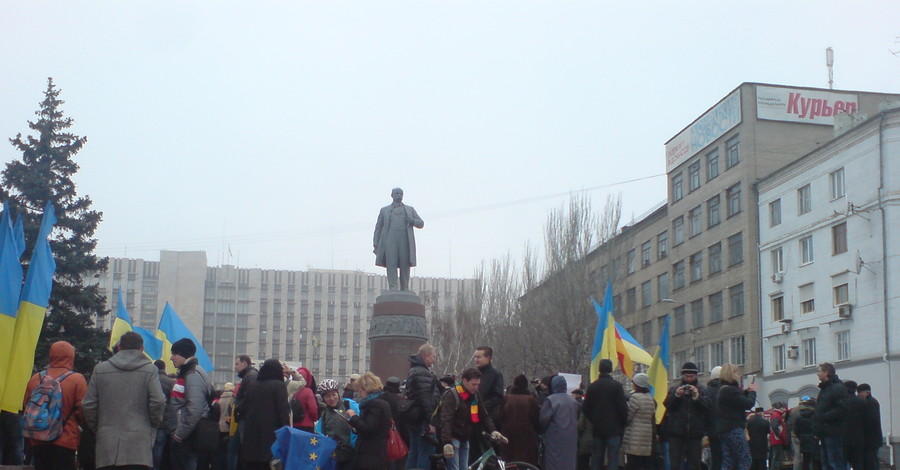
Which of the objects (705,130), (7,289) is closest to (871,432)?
(7,289)

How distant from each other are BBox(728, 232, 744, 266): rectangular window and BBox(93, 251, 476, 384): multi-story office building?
61.9 meters

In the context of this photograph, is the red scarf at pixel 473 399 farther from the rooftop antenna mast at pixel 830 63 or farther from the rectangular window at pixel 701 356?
the rooftop antenna mast at pixel 830 63

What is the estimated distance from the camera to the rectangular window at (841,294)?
43.1 meters

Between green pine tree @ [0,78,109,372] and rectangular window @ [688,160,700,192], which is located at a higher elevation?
rectangular window @ [688,160,700,192]

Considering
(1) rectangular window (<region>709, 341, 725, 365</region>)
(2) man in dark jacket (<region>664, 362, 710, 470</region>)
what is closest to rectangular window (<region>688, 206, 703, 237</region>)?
(1) rectangular window (<region>709, 341, 725, 365</region>)

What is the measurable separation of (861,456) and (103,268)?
81.1 ft

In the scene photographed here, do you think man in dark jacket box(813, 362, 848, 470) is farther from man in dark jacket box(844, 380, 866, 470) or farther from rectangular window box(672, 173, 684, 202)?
rectangular window box(672, 173, 684, 202)

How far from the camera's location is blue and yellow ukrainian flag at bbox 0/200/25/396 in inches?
428

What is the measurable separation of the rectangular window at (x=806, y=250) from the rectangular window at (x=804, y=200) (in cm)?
130

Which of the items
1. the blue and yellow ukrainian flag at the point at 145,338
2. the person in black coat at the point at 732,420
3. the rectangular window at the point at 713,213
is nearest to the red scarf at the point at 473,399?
the person in black coat at the point at 732,420

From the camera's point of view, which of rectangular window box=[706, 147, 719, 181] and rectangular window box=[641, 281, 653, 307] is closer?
rectangular window box=[706, 147, 719, 181]

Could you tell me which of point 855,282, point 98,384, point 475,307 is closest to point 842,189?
point 855,282

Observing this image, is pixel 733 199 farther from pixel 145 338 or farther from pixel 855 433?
pixel 855 433

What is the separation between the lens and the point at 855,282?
42.4 meters
